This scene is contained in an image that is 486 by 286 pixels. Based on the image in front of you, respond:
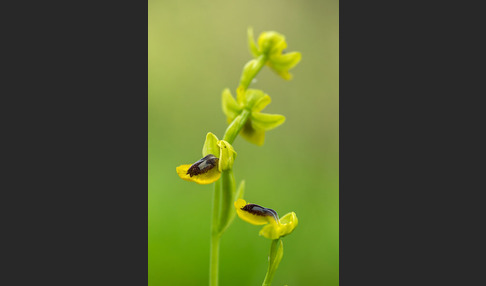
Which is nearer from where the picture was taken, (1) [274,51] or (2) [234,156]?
(2) [234,156]

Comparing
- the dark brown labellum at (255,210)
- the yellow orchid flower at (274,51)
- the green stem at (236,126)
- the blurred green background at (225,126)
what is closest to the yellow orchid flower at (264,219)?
the dark brown labellum at (255,210)

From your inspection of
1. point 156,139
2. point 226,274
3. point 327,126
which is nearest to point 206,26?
point 156,139

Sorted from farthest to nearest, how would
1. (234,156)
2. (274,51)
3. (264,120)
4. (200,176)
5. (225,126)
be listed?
(225,126)
(274,51)
(264,120)
(234,156)
(200,176)

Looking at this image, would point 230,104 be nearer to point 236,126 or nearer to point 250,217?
point 236,126

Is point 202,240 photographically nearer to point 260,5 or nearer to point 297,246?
point 297,246

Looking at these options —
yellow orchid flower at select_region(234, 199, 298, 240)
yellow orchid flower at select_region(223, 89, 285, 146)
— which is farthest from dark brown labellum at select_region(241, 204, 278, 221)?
yellow orchid flower at select_region(223, 89, 285, 146)

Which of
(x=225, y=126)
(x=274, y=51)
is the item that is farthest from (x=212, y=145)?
(x=225, y=126)
